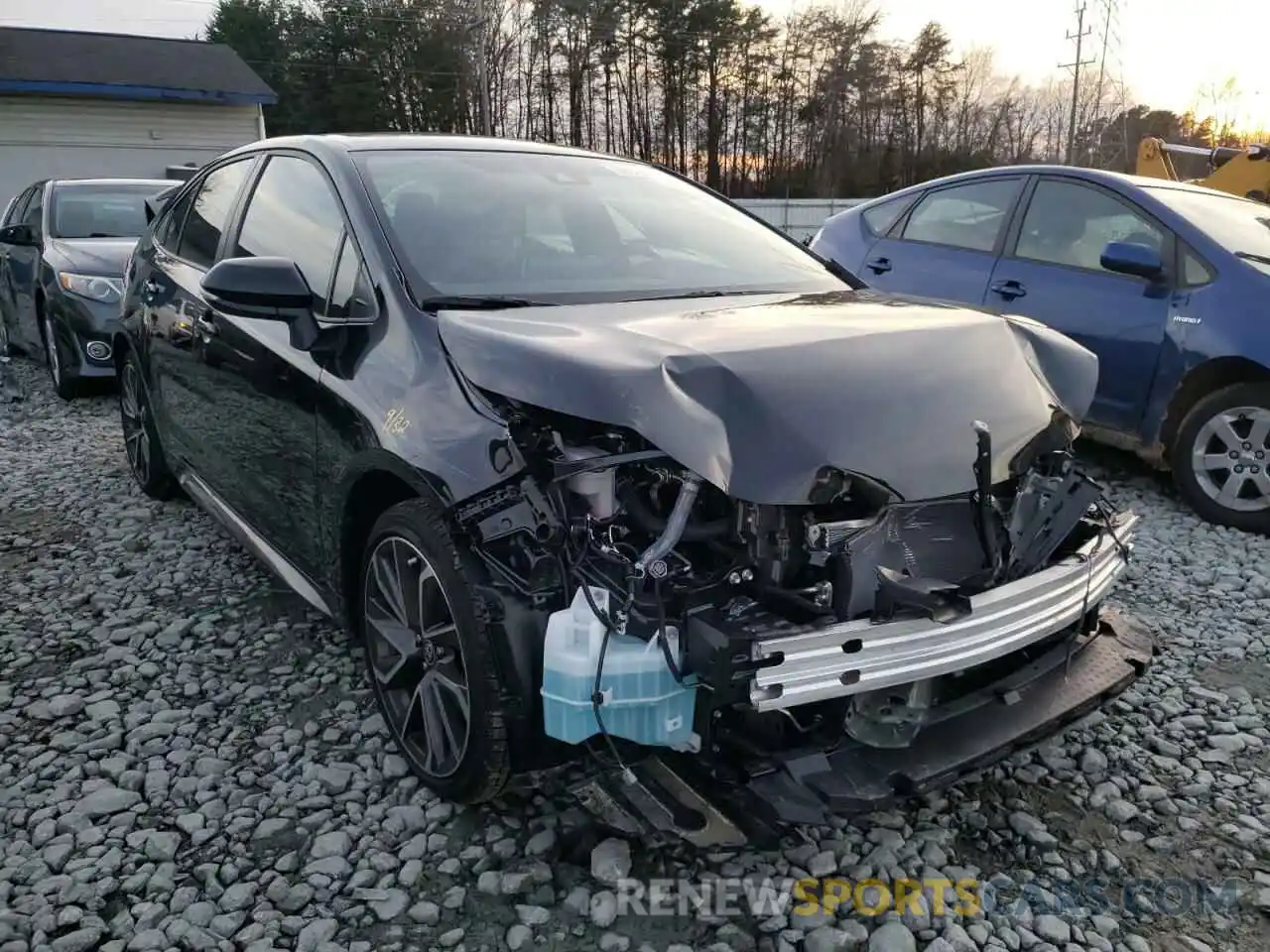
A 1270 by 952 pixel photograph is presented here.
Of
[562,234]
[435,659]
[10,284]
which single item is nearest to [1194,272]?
[562,234]

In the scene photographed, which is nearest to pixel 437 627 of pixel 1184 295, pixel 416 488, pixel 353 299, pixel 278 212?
pixel 416 488

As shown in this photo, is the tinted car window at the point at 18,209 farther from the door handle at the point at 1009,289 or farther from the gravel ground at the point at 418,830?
the door handle at the point at 1009,289

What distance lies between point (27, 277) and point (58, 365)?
1355 millimetres

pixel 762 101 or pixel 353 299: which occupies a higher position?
pixel 762 101

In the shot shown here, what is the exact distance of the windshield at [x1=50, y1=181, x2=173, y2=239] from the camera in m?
7.95

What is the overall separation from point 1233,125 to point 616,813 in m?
45.3

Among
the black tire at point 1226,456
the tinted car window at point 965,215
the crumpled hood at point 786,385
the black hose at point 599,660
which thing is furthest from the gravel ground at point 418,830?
the tinted car window at point 965,215

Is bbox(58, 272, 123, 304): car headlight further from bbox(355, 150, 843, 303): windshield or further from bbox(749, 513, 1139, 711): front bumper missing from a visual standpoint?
bbox(749, 513, 1139, 711): front bumper missing

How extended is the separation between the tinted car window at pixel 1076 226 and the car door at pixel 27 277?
7318 mm

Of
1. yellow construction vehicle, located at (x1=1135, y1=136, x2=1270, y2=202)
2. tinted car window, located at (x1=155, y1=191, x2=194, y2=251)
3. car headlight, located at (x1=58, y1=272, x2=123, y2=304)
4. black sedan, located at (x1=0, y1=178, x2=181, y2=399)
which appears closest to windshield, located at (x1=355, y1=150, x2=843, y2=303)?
tinted car window, located at (x1=155, y1=191, x2=194, y2=251)

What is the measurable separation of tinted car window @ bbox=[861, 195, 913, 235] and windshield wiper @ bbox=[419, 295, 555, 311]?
4168 millimetres

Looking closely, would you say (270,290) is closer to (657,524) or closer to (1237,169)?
(657,524)

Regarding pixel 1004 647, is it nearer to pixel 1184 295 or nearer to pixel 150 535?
pixel 1184 295

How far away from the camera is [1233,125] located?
38.1 metres
